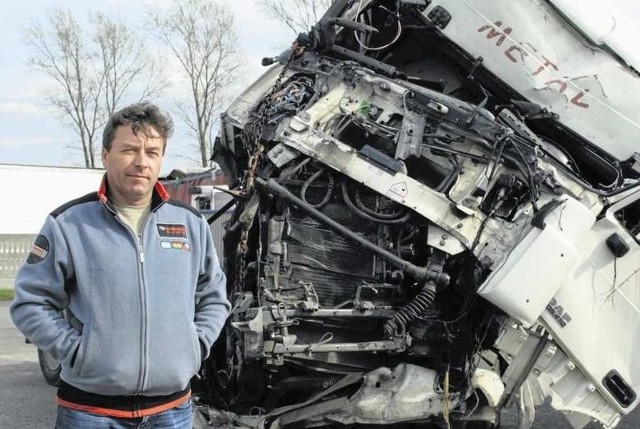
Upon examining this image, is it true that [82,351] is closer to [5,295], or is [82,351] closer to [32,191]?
[5,295]

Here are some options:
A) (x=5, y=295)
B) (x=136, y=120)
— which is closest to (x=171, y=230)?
(x=136, y=120)

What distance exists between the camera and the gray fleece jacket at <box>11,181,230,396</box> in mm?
2129

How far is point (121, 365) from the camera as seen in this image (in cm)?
212

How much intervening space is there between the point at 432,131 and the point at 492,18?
103 centimetres

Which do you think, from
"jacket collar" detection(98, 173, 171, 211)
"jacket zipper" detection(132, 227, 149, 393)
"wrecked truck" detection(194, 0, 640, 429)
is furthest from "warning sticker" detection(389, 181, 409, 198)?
"jacket zipper" detection(132, 227, 149, 393)

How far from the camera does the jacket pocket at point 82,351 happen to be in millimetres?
2113

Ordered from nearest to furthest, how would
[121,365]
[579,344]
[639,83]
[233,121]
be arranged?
[121,365] → [579,344] → [639,83] → [233,121]

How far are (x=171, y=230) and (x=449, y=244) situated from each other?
7.71 feet

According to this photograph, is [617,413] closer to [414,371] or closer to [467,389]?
[467,389]

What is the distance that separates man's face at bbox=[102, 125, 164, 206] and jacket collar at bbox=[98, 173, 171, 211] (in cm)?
2

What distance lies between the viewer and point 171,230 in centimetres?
235

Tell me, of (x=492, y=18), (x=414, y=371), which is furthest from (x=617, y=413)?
(x=492, y=18)

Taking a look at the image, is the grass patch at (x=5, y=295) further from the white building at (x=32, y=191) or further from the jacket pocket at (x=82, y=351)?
the jacket pocket at (x=82, y=351)

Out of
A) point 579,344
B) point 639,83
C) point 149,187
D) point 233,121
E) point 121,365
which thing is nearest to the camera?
point 121,365
